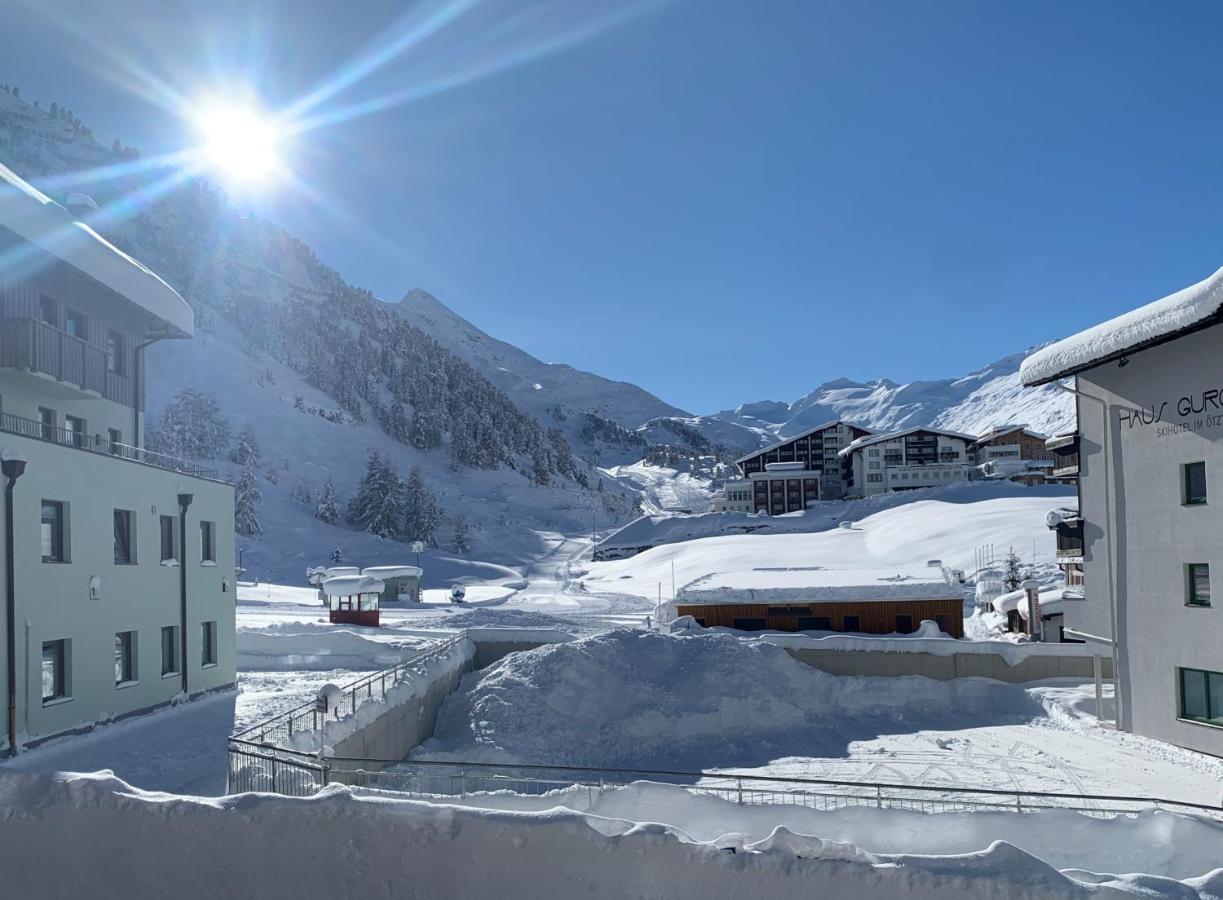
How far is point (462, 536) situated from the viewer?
84250mm

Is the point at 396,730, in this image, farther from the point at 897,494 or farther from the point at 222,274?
the point at 222,274

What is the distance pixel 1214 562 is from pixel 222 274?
147m

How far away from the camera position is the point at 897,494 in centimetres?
8312

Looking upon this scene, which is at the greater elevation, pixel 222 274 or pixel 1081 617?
pixel 222 274

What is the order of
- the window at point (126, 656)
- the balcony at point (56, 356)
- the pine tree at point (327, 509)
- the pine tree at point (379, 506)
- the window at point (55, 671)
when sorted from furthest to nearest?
1. the pine tree at point (379, 506)
2. the pine tree at point (327, 509)
3. the window at point (126, 656)
4. the balcony at point (56, 356)
5. the window at point (55, 671)

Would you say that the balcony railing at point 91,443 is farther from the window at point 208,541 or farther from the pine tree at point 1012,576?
the pine tree at point 1012,576

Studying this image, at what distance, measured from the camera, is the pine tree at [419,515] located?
275 ft

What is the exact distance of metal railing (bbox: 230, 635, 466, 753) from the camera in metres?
11.0

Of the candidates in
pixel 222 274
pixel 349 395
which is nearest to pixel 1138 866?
pixel 349 395

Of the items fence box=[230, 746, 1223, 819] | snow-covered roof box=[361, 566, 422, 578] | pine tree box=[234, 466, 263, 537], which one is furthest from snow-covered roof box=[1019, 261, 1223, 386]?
pine tree box=[234, 466, 263, 537]

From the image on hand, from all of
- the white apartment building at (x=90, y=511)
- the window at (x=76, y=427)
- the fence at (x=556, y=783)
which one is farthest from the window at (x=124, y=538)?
the fence at (x=556, y=783)

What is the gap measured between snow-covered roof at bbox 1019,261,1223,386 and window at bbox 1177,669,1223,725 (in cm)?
709

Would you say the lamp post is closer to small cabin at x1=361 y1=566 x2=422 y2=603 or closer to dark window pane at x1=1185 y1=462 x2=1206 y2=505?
dark window pane at x1=1185 y1=462 x2=1206 y2=505

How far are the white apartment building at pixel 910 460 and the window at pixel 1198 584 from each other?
74306 millimetres
